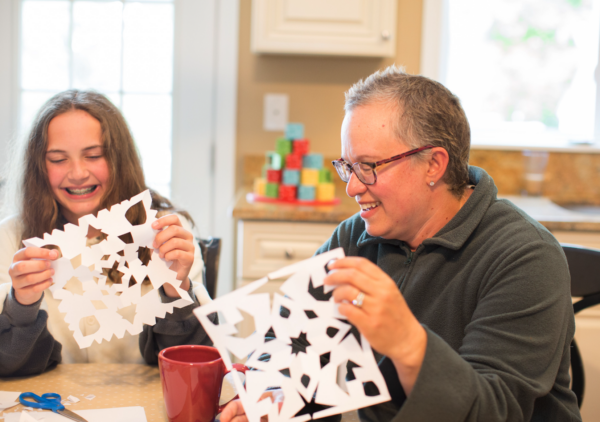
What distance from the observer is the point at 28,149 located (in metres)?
1.27

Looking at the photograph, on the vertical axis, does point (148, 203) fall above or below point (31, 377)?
above

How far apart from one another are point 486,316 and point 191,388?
46 centimetres

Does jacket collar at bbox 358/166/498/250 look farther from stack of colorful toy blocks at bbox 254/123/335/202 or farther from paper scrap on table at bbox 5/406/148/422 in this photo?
stack of colorful toy blocks at bbox 254/123/335/202

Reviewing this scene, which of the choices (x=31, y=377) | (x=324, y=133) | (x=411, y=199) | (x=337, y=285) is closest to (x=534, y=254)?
(x=411, y=199)

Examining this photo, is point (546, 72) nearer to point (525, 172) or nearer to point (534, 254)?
point (525, 172)

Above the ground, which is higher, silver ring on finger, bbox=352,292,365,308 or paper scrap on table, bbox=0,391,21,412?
silver ring on finger, bbox=352,292,365,308

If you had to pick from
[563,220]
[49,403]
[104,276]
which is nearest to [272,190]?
[563,220]

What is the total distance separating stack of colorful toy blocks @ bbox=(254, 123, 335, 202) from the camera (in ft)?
7.39

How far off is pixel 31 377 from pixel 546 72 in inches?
104

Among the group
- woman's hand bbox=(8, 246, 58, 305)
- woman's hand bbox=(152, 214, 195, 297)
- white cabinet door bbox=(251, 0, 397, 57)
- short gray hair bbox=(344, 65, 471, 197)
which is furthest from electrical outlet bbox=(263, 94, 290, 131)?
woman's hand bbox=(8, 246, 58, 305)

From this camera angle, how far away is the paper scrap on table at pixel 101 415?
0.82 m

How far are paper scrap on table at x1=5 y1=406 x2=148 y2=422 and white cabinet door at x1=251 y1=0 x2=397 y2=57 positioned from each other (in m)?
1.78

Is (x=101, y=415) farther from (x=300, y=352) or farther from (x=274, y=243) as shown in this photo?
(x=274, y=243)

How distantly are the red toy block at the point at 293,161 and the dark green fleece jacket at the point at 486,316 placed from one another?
3.94ft
